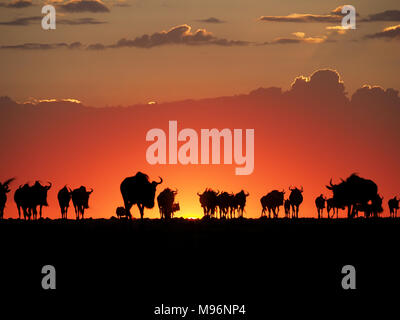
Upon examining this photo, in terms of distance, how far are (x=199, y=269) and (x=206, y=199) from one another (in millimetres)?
42353

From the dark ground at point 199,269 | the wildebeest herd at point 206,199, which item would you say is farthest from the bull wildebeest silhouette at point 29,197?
the dark ground at point 199,269

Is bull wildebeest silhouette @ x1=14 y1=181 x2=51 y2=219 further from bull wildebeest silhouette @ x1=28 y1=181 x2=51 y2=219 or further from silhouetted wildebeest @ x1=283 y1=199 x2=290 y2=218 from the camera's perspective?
silhouetted wildebeest @ x1=283 y1=199 x2=290 y2=218

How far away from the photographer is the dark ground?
97.0 feet

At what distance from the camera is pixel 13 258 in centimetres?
3553

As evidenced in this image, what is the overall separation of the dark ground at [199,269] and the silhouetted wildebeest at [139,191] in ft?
22.1

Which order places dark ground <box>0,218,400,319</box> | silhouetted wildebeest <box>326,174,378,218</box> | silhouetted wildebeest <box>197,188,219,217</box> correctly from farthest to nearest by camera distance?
silhouetted wildebeest <box>197,188,219,217</box>, silhouetted wildebeest <box>326,174,378,218</box>, dark ground <box>0,218,400,319</box>

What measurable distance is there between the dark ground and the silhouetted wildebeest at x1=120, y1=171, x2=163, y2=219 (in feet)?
22.1

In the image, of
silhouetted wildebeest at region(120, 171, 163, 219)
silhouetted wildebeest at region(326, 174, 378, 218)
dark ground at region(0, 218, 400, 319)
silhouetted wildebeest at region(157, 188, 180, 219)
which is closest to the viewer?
dark ground at region(0, 218, 400, 319)

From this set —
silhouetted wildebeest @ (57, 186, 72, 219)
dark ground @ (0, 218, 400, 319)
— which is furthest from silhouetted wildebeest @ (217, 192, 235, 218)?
dark ground @ (0, 218, 400, 319)

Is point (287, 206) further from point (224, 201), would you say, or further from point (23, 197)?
point (23, 197)

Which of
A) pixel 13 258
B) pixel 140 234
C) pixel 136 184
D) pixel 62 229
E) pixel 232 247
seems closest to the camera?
pixel 13 258
